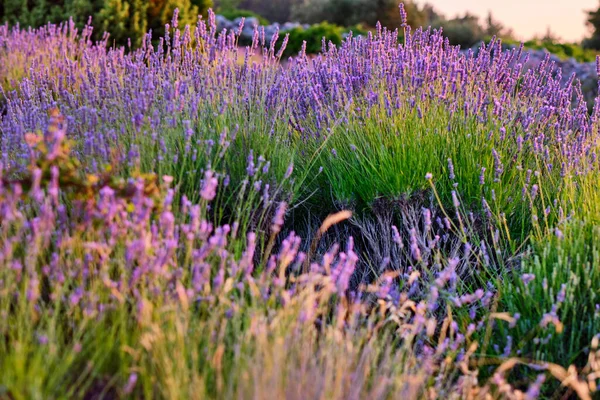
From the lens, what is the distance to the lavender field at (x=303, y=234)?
2.13 m

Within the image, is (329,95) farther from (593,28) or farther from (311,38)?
(593,28)

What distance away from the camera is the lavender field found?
2131 mm

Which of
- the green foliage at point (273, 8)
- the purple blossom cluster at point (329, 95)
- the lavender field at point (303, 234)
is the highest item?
the purple blossom cluster at point (329, 95)

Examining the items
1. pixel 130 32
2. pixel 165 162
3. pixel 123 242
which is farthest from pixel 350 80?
pixel 130 32

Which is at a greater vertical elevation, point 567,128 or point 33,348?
point 567,128

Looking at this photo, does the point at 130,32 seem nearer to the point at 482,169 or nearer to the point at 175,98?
the point at 175,98

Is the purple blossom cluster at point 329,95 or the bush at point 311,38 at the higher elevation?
the purple blossom cluster at point 329,95

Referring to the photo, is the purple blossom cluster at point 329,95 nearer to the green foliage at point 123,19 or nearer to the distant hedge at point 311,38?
the green foliage at point 123,19

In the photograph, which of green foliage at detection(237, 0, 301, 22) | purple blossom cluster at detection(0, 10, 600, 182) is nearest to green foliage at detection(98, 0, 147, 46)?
purple blossom cluster at detection(0, 10, 600, 182)

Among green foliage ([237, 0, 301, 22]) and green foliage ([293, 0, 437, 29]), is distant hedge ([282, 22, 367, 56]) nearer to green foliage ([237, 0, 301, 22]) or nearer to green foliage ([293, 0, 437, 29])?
green foliage ([293, 0, 437, 29])

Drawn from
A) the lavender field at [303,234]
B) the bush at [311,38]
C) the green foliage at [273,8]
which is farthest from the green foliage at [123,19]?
the green foliage at [273,8]

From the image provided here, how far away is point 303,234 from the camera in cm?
385

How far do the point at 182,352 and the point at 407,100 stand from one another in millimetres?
2368

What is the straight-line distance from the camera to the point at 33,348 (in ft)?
6.48
